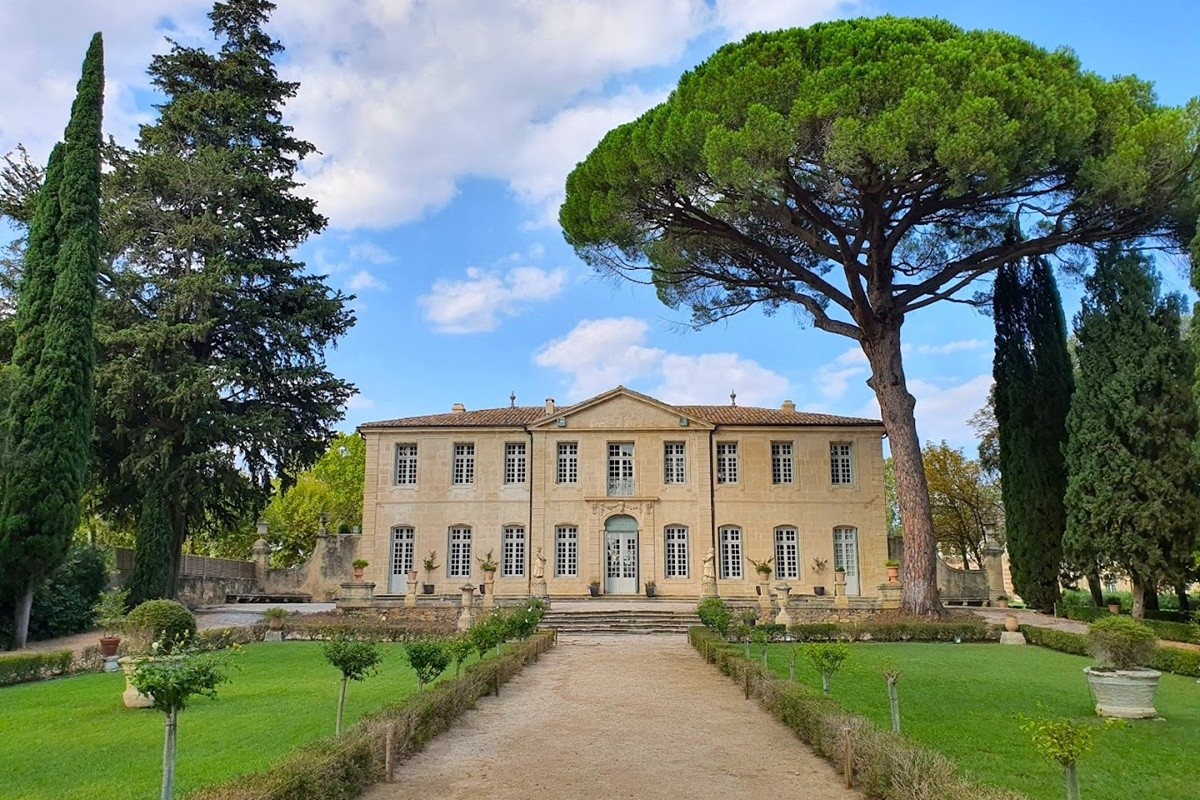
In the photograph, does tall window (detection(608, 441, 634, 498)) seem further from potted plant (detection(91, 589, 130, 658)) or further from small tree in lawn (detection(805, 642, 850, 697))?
small tree in lawn (detection(805, 642, 850, 697))

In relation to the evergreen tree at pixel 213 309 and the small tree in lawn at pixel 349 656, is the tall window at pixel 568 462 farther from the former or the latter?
the small tree in lawn at pixel 349 656

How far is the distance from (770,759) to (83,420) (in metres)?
14.5

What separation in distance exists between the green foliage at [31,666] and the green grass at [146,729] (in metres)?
0.32

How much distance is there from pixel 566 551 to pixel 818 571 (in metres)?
8.02

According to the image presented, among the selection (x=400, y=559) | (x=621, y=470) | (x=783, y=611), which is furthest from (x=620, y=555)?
(x=783, y=611)

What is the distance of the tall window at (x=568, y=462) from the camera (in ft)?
89.0

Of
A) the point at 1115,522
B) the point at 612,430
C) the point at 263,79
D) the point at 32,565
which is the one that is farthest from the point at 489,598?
the point at 263,79

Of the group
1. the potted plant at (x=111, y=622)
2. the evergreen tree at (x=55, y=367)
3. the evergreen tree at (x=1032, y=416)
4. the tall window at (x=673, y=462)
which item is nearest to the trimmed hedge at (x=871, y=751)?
the potted plant at (x=111, y=622)

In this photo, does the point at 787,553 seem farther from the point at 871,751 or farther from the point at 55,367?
the point at 871,751

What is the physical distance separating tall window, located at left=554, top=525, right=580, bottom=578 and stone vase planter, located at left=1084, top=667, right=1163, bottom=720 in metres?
19.0

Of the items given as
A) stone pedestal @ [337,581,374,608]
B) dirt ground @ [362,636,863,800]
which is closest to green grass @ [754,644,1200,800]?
dirt ground @ [362,636,863,800]

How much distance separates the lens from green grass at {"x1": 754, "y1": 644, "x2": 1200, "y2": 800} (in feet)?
19.6

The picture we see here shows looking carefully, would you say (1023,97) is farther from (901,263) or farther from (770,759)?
(770,759)

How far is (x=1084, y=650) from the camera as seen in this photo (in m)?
14.4
